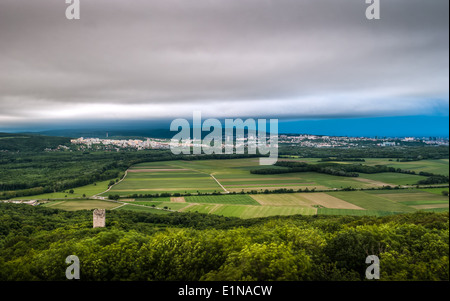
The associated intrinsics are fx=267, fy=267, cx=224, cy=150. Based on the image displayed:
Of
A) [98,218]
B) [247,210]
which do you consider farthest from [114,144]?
[98,218]

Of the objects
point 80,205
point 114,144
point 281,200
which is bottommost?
point 281,200

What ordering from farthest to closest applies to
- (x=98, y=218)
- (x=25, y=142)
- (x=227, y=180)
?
(x=25, y=142) < (x=227, y=180) < (x=98, y=218)

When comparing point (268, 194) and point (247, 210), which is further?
point (268, 194)

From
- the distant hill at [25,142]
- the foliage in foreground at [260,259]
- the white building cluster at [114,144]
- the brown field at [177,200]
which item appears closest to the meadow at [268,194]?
the brown field at [177,200]

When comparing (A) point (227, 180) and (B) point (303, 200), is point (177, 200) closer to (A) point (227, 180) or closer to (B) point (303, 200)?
(A) point (227, 180)

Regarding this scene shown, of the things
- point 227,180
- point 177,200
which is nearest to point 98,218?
point 177,200

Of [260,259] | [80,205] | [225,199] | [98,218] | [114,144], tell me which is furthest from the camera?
[114,144]

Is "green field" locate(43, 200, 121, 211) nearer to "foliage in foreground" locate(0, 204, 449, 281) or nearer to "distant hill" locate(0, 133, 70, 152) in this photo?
"distant hill" locate(0, 133, 70, 152)

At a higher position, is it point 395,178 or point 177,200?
point 395,178

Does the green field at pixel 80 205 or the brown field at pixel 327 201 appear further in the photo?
the brown field at pixel 327 201

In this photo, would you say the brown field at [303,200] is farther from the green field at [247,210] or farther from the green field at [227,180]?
the green field at [227,180]
